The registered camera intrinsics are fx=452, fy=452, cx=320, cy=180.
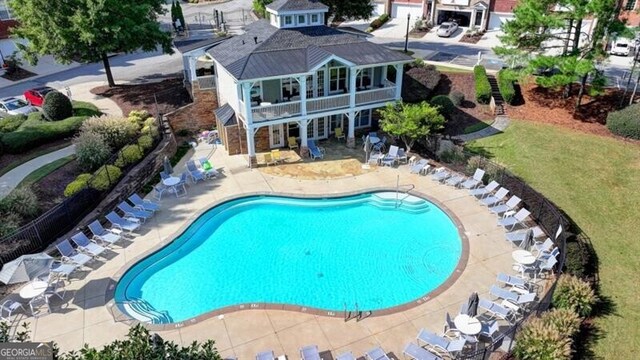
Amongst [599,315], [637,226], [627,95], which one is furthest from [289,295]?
[627,95]

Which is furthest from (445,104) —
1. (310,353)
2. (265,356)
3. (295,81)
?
(265,356)

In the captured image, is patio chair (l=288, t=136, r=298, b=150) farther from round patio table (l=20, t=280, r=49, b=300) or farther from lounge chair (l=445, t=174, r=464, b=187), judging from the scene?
round patio table (l=20, t=280, r=49, b=300)

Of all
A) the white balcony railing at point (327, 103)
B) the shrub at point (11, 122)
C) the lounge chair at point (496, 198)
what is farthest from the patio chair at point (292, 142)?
the shrub at point (11, 122)

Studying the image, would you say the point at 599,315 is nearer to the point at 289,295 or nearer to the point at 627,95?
the point at 289,295

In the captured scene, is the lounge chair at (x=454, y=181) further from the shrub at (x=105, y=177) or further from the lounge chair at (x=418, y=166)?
the shrub at (x=105, y=177)

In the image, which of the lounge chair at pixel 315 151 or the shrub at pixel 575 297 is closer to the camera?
the shrub at pixel 575 297

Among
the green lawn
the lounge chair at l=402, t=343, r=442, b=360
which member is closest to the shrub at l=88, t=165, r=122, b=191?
Result: the lounge chair at l=402, t=343, r=442, b=360
